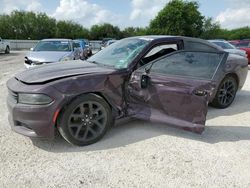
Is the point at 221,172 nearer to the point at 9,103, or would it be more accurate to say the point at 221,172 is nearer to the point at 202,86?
the point at 202,86

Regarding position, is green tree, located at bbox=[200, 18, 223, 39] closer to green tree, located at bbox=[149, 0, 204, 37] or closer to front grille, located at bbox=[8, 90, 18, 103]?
green tree, located at bbox=[149, 0, 204, 37]

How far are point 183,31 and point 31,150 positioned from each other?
5131cm

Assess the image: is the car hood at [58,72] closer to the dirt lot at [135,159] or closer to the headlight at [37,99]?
the headlight at [37,99]

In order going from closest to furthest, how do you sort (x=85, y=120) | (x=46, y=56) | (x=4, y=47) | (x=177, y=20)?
(x=85, y=120)
(x=46, y=56)
(x=4, y=47)
(x=177, y=20)

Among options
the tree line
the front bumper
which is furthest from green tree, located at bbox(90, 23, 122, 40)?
the front bumper

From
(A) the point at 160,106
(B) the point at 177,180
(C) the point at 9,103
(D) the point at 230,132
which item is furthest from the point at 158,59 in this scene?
(C) the point at 9,103

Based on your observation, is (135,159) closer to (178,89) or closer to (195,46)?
(178,89)

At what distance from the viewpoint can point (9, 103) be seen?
3.88 m

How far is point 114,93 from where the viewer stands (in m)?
4.17

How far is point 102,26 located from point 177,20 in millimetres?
16573

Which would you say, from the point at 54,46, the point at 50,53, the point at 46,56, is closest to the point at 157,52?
the point at 46,56

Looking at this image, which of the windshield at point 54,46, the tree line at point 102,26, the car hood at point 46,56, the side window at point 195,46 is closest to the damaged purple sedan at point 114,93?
the side window at point 195,46

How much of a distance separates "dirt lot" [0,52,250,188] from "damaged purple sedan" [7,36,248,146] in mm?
279

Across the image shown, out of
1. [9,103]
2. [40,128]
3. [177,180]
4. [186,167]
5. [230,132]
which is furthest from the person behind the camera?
[230,132]
